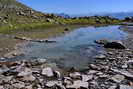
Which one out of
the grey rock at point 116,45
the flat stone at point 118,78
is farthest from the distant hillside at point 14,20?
the flat stone at point 118,78

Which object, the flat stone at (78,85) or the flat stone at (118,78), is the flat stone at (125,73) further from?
the flat stone at (78,85)

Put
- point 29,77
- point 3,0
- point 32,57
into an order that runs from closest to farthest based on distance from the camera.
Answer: point 29,77 → point 32,57 → point 3,0

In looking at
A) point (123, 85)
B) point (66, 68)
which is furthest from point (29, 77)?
point (123, 85)

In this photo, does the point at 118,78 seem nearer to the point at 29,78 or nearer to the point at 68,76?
the point at 68,76

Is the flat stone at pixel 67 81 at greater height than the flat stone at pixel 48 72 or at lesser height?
lesser

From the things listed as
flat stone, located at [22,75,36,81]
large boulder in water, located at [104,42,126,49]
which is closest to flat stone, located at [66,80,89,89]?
flat stone, located at [22,75,36,81]

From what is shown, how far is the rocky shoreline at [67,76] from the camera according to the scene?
1062 centimetres

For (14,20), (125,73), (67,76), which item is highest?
(14,20)

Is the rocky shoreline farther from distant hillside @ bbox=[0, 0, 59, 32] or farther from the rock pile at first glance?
distant hillside @ bbox=[0, 0, 59, 32]

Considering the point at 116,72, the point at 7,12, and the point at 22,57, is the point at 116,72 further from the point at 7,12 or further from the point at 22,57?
the point at 7,12

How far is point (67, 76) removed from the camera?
12.2m

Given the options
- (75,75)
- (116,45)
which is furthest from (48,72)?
(116,45)

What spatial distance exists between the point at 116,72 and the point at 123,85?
215cm

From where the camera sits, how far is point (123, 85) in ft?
34.3
